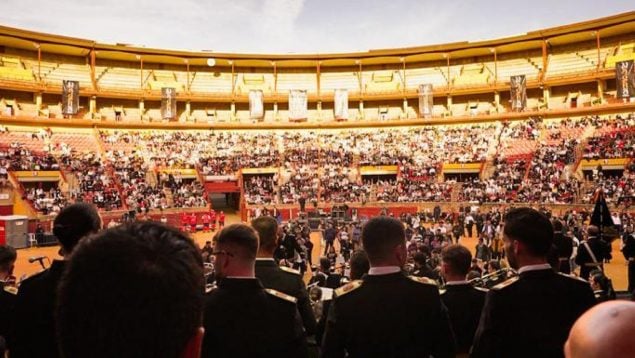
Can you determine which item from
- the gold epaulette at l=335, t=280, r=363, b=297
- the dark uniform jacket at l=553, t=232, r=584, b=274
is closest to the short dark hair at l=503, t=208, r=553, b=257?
the gold epaulette at l=335, t=280, r=363, b=297

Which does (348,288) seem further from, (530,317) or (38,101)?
(38,101)

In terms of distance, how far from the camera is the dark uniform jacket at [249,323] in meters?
3.23

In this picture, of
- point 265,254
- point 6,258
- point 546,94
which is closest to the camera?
point 265,254

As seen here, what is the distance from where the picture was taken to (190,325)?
137 cm

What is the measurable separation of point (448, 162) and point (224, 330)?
41504 mm

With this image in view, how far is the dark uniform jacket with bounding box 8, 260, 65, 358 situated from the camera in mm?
3281

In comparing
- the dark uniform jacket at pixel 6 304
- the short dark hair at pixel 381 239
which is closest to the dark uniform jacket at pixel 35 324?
the dark uniform jacket at pixel 6 304

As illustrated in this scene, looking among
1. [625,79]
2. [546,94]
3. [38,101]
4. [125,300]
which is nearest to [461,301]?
[125,300]

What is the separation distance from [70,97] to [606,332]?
51.1m

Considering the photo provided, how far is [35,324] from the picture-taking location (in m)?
3.31

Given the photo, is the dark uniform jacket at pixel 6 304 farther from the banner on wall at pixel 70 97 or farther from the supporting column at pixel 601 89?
the supporting column at pixel 601 89

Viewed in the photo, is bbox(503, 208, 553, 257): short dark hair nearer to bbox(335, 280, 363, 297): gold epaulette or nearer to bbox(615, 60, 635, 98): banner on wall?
bbox(335, 280, 363, 297): gold epaulette

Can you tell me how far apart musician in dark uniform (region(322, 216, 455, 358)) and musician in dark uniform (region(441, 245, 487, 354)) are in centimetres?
104

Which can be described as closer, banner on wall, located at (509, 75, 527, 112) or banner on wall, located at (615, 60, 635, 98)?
banner on wall, located at (615, 60, 635, 98)
